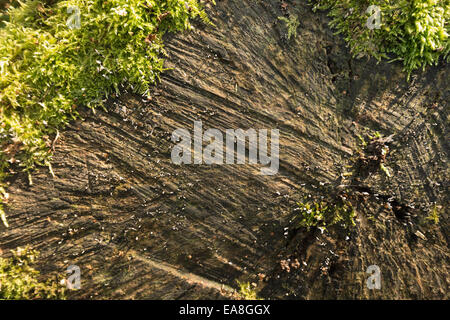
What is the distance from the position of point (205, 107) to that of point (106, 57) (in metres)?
0.92

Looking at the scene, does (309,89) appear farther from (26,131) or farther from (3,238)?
(3,238)

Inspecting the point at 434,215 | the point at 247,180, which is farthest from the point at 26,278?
the point at 434,215

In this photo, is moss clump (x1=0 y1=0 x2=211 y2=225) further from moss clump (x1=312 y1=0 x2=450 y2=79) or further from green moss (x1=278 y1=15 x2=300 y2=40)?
moss clump (x1=312 y1=0 x2=450 y2=79)

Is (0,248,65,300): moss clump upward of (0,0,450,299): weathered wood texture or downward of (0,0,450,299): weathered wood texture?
downward

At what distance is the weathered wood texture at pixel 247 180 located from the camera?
2.54 metres

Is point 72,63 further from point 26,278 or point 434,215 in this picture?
point 434,215

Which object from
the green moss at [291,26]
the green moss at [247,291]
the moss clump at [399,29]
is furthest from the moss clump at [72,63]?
the green moss at [247,291]

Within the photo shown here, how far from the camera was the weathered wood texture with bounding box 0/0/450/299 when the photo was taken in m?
2.54

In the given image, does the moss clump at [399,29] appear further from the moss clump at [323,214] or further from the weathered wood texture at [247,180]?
the moss clump at [323,214]

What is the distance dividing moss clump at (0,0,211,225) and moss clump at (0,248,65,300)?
0.73 m

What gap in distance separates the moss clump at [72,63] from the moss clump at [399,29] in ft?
4.06

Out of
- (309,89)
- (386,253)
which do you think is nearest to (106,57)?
(309,89)

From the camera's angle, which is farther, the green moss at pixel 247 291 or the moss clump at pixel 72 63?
the green moss at pixel 247 291

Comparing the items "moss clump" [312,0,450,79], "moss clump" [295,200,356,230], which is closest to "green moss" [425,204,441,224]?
"moss clump" [295,200,356,230]
